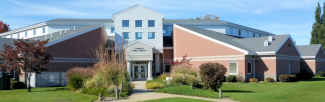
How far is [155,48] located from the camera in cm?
4222

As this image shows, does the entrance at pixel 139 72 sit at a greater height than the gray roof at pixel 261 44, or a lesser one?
lesser

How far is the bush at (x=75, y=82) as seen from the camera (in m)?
20.9

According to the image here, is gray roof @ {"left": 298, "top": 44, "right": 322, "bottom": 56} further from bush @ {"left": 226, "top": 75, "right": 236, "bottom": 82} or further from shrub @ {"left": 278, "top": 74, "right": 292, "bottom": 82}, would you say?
bush @ {"left": 226, "top": 75, "right": 236, "bottom": 82}

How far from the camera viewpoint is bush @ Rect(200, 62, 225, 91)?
20703 millimetres

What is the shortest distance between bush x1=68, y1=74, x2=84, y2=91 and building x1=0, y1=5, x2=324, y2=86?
503 cm

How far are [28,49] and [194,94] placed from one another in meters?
12.3

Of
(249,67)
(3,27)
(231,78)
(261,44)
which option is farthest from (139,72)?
(3,27)

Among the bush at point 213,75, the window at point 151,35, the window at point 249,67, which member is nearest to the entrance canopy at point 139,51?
the window at point 151,35

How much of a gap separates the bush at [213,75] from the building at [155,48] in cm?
695

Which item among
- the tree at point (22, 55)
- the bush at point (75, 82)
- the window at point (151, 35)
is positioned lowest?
the bush at point (75, 82)

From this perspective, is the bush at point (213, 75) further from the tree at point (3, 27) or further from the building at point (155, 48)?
the tree at point (3, 27)

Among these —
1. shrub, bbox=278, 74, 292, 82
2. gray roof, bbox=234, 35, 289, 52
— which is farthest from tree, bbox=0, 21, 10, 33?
shrub, bbox=278, 74, 292, 82

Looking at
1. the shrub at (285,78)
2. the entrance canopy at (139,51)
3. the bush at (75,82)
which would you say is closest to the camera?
the bush at (75,82)

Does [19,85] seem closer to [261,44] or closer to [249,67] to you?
[249,67]
